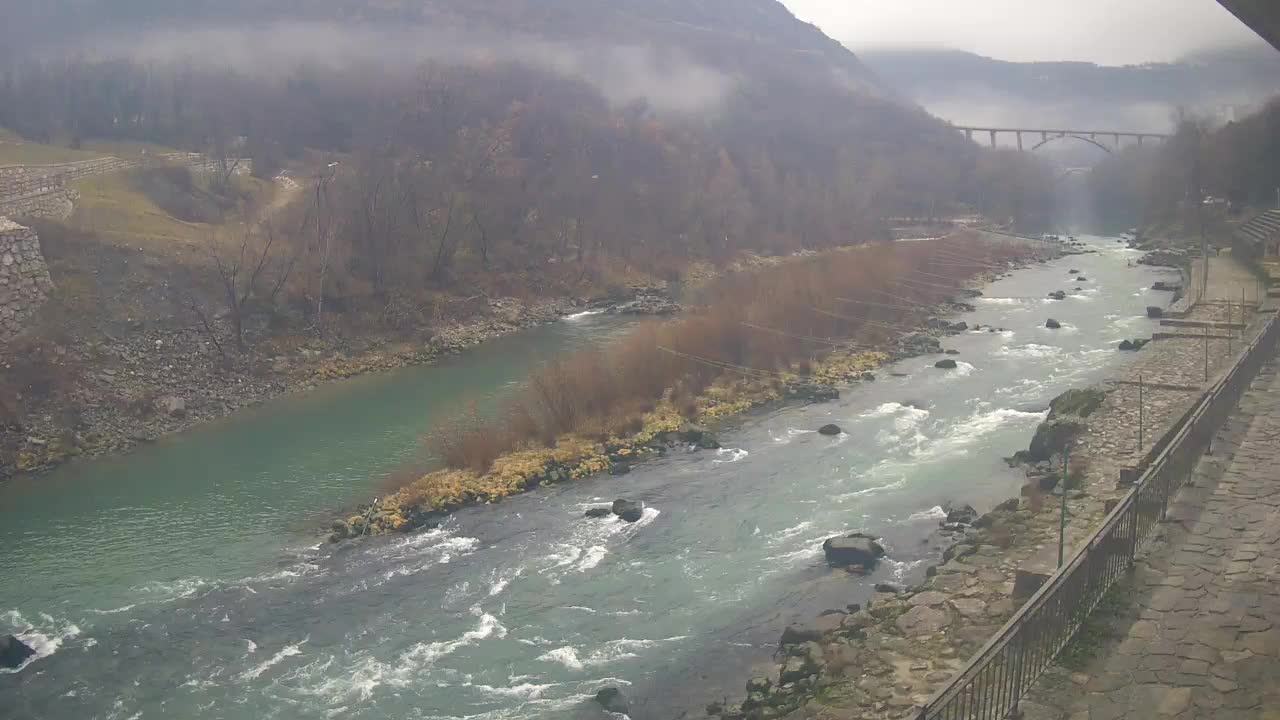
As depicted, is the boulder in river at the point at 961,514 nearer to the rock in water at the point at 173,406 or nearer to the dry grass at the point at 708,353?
the dry grass at the point at 708,353

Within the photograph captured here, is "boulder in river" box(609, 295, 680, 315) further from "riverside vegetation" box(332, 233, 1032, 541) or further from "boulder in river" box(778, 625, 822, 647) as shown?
"boulder in river" box(778, 625, 822, 647)

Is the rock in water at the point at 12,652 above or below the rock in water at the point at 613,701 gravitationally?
above

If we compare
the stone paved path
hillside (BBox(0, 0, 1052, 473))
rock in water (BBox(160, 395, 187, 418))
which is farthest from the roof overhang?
rock in water (BBox(160, 395, 187, 418))

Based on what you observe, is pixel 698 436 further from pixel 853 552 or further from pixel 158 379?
pixel 158 379

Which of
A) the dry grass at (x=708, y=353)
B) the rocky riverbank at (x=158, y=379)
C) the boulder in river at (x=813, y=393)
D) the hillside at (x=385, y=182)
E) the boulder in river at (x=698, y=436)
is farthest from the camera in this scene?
the hillside at (x=385, y=182)

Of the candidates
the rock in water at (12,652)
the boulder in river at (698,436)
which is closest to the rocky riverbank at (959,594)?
the boulder in river at (698,436)

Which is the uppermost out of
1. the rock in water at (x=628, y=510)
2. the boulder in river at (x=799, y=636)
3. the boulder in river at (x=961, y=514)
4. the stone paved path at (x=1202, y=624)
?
the stone paved path at (x=1202, y=624)
